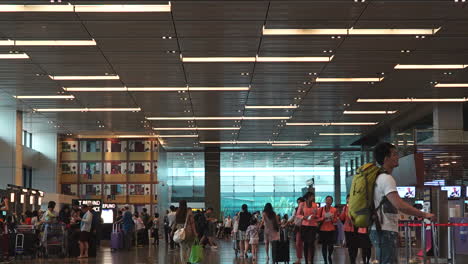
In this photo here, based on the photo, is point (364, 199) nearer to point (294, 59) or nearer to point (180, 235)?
point (180, 235)

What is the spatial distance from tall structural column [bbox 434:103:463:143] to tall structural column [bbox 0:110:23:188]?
15.6 metres

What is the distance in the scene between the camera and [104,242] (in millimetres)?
33312

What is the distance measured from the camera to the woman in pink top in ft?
49.3

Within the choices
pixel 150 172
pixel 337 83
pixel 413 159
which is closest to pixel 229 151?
pixel 150 172

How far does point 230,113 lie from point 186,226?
15194 millimetres

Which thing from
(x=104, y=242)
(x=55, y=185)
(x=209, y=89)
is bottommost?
(x=104, y=242)

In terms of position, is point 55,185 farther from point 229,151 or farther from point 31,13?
point 31,13

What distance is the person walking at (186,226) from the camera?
14070mm

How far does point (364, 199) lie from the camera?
5.96 meters

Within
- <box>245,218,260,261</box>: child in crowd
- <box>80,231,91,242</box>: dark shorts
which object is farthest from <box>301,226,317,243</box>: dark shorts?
<box>80,231,91,242</box>: dark shorts

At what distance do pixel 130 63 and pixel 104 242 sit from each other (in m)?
15.2

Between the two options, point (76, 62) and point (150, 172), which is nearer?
point (76, 62)

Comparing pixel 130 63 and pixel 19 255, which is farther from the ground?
pixel 130 63

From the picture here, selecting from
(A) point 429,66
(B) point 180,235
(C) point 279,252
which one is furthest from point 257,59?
(B) point 180,235
